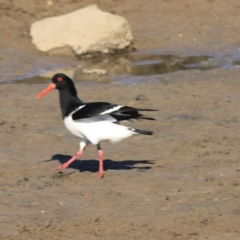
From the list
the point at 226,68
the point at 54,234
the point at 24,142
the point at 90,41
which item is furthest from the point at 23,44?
the point at 54,234

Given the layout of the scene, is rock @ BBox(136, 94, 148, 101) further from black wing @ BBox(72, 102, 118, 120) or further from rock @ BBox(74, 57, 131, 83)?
black wing @ BBox(72, 102, 118, 120)

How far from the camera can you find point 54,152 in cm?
910

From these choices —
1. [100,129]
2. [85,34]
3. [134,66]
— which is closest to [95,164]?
[100,129]

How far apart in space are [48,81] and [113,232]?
6694 mm

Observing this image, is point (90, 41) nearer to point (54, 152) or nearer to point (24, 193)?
point (54, 152)

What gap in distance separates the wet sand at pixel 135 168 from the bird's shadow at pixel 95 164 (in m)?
0.01

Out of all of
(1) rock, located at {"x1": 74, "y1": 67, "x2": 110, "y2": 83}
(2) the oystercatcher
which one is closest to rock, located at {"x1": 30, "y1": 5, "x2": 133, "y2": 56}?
(1) rock, located at {"x1": 74, "y1": 67, "x2": 110, "y2": 83}

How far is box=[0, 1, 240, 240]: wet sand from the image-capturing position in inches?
257

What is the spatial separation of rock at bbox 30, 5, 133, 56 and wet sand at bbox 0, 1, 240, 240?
6.67 ft

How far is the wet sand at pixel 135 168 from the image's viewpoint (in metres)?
6.52

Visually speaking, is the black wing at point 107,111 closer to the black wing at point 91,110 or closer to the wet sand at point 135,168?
the black wing at point 91,110

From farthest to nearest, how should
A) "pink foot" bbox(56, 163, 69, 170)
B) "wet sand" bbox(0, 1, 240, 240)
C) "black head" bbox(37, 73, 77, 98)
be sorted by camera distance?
"black head" bbox(37, 73, 77, 98) < "pink foot" bbox(56, 163, 69, 170) < "wet sand" bbox(0, 1, 240, 240)

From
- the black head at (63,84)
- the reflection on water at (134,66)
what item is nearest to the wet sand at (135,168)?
the reflection on water at (134,66)

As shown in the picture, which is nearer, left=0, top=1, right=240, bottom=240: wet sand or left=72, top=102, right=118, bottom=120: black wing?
left=0, top=1, right=240, bottom=240: wet sand
